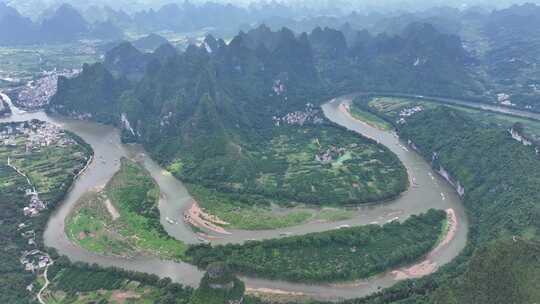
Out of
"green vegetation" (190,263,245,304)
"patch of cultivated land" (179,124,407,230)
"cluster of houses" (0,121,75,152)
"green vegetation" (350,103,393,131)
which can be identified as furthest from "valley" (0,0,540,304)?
"green vegetation" (350,103,393,131)

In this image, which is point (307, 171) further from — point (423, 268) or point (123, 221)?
point (123, 221)

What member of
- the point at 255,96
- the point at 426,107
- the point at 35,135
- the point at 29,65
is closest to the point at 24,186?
the point at 35,135

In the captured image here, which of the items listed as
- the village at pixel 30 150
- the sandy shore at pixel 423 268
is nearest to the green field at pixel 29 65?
the village at pixel 30 150

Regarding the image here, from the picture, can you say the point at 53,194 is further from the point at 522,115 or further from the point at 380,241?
the point at 522,115

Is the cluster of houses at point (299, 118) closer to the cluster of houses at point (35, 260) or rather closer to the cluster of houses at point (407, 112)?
the cluster of houses at point (407, 112)

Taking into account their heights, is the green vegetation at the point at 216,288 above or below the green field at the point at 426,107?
above

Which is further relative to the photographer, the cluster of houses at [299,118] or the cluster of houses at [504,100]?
the cluster of houses at [504,100]

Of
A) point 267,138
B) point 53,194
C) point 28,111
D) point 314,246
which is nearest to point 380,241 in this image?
point 314,246
